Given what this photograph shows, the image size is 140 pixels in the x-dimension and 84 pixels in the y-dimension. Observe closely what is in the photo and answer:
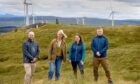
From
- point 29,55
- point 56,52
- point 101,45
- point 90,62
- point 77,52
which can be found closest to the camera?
point 29,55

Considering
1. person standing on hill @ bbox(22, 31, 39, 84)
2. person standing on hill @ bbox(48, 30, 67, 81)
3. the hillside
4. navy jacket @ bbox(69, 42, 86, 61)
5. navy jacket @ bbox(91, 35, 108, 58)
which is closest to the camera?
person standing on hill @ bbox(22, 31, 39, 84)

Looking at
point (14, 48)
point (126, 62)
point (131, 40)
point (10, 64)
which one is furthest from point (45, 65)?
point (14, 48)

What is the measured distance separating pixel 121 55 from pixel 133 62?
5.41m

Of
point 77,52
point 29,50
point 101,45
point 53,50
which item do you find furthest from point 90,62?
point 29,50

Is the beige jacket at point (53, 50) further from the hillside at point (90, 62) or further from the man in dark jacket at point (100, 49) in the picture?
the man in dark jacket at point (100, 49)

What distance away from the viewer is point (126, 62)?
45.8 meters

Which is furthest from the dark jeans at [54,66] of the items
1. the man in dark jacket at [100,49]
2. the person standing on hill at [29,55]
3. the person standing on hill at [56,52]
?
the man in dark jacket at [100,49]

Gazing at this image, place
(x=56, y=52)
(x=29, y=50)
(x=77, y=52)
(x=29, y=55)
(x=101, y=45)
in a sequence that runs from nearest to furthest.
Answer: (x=29, y=55) < (x=29, y=50) < (x=56, y=52) < (x=101, y=45) < (x=77, y=52)

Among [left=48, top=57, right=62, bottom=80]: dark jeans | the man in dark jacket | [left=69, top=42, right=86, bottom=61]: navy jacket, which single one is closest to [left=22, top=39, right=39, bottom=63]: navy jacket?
[left=48, top=57, right=62, bottom=80]: dark jeans

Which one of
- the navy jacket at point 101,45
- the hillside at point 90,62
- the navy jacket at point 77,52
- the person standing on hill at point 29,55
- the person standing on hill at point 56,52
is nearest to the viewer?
the person standing on hill at point 29,55

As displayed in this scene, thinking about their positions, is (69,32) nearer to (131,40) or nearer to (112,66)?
(131,40)

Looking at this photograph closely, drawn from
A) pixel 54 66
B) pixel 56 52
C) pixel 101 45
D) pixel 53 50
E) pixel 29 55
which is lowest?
pixel 54 66

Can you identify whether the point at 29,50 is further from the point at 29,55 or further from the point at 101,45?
the point at 101,45

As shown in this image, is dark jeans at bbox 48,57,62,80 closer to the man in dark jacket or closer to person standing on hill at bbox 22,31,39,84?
person standing on hill at bbox 22,31,39,84
